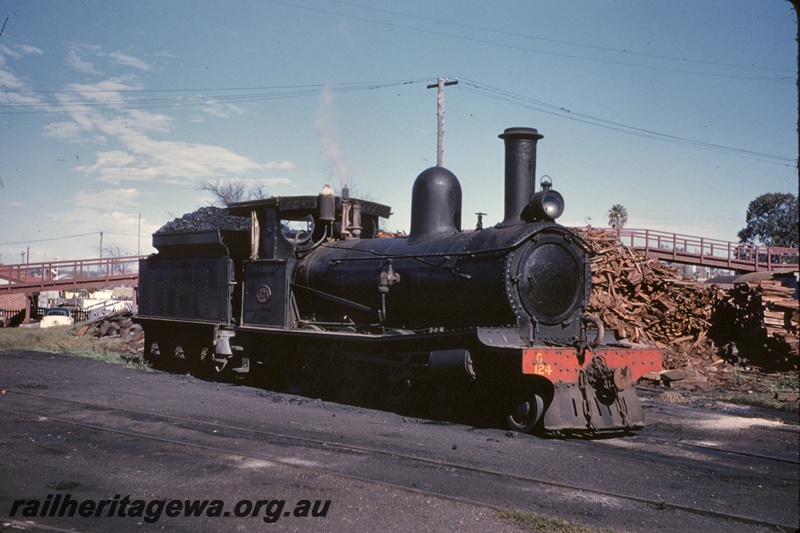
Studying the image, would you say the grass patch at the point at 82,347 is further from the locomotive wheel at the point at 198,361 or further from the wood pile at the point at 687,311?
the wood pile at the point at 687,311

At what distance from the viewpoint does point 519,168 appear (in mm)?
8430

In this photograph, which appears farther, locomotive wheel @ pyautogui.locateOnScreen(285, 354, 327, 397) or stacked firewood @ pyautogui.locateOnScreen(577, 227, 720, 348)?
stacked firewood @ pyautogui.locateOnScreen(577, 227, 720, 348)

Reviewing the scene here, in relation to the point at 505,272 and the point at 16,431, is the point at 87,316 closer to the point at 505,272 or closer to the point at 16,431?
the point at 16,431

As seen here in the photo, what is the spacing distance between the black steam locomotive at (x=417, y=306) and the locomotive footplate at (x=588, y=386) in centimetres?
2

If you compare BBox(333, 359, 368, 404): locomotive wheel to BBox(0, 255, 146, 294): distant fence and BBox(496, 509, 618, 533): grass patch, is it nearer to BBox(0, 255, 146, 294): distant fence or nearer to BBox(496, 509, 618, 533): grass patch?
BBox(496, 509, 618, 533): grass patch

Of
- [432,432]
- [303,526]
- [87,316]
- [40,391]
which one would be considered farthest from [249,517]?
[87,316]

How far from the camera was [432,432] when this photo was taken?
762 centimetres

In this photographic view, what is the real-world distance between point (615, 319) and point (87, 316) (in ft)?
98.9

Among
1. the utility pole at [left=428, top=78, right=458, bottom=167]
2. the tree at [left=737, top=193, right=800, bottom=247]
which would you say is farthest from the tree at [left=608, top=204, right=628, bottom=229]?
the utility pole at [left=428, top=78, right=458, bottom=167]

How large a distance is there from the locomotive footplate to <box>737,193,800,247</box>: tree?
156ft

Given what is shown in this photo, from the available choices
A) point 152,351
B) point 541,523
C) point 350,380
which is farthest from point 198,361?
point 541,523

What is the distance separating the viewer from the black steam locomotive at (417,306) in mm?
7652

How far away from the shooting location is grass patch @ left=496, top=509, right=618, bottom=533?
14.0 feet

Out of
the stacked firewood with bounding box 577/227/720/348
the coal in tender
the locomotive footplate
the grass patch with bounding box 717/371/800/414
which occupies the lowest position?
the grass patch with bounding box 717/371/800/414
